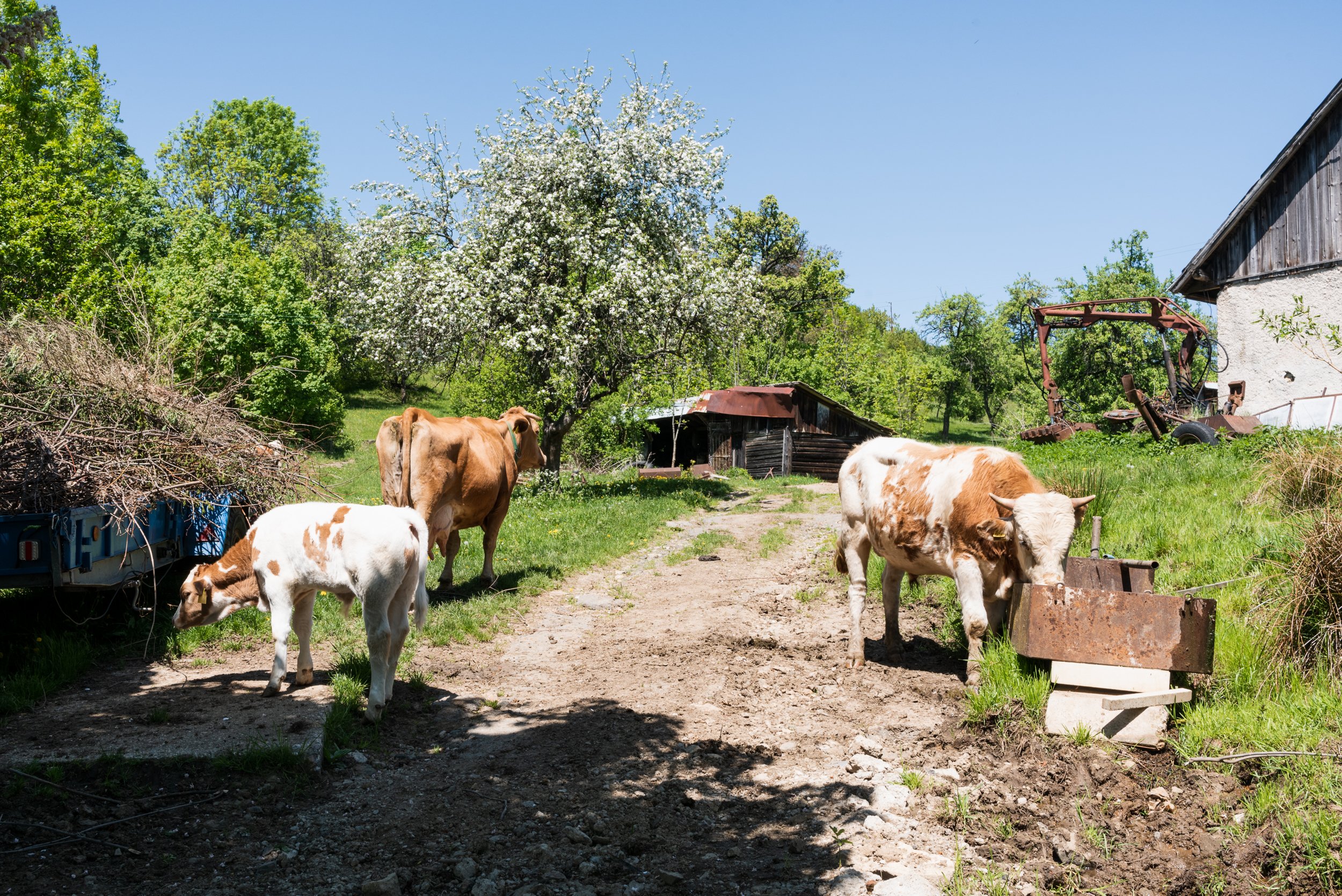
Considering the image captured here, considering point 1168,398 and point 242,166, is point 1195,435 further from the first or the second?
point 242,166

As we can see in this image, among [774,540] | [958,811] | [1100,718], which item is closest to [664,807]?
[958,811]

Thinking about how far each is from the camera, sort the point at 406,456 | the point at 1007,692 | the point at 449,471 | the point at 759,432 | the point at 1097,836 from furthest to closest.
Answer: the point at 759,432, the point at 449,471, the point at 406,456, the point at 1007,692, the point at 1097,836

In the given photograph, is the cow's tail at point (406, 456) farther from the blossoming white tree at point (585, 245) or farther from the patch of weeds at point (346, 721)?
the blossoming white tree at point (585, 245)

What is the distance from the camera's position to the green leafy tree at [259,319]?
32.3 m

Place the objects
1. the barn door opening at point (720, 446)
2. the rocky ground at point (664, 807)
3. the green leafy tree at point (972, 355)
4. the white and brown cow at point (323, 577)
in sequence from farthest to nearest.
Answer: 1. the green leafy tree at point (972, 355)
2. the barn door opening at point (720, 446)
3. the white and brown cow at point (323, 577)
4. the rocky ground at point (664, 807)

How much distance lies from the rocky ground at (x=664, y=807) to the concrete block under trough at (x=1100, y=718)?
12 centimetres

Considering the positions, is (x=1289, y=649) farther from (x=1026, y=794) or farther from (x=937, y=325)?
(x=937, y=325)

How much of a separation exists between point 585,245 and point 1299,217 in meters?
14.3

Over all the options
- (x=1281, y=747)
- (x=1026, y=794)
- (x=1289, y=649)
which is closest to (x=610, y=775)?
(x=1026, y=794)

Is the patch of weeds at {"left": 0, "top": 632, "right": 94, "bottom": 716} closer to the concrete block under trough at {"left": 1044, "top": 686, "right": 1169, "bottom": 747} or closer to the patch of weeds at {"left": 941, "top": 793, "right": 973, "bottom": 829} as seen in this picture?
the patch of weeds at {"left": 941, "top": 793, "right": 973, "bottom": 829}

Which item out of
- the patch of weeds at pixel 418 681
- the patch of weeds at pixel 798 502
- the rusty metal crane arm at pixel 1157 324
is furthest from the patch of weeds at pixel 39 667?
the rusty metal crane arm at pixel 1157 324

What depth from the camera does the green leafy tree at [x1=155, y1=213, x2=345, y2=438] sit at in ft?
106

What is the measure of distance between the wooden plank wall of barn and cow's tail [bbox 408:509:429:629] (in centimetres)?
1792

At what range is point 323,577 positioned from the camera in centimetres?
677
